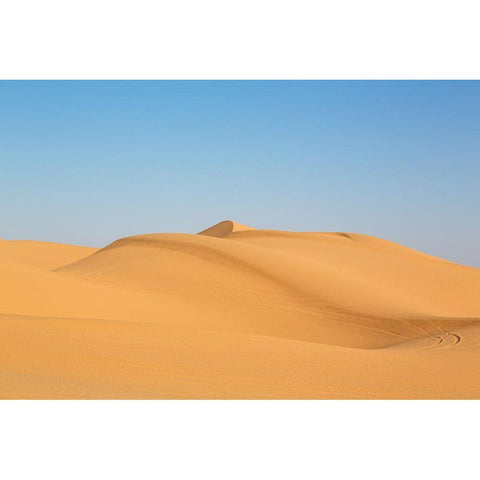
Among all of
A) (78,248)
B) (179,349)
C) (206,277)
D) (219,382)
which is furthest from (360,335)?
(78,248)

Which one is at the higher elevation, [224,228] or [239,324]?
[224,228]

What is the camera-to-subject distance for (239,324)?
15367mm

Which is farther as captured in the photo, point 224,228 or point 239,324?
point 224,228

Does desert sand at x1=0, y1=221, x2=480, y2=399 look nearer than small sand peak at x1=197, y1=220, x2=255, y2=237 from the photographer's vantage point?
Yes

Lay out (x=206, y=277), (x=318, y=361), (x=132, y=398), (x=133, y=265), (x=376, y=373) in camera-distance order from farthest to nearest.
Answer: (x=133, y=265) → (x=206, y=277) → (x=318, y=361) → (x=376, y=373) → (x=132, y=398)

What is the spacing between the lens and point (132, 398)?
5.47 metres

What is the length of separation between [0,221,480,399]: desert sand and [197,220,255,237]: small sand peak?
33.0 feet

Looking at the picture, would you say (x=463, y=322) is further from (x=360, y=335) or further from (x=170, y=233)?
(x=170, y=233)

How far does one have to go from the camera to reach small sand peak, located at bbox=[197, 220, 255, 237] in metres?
43.3

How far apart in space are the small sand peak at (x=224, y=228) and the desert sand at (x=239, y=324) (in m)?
10.1

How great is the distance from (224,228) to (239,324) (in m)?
29.6

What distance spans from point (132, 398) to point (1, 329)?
11.8 ft

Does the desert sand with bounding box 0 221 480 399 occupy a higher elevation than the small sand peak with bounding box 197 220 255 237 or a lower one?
lower

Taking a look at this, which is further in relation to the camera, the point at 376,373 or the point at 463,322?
the point at 463,322
